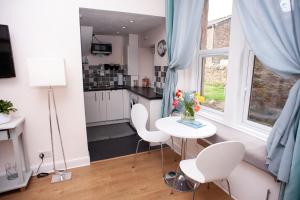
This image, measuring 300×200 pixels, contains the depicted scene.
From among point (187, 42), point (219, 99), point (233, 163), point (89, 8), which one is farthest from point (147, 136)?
point (89, 8)

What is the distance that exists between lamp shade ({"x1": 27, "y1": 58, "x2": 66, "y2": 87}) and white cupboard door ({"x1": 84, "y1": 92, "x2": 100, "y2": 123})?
1.92 m

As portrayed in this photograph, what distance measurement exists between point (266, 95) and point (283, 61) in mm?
553

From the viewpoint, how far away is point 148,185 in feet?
6.93

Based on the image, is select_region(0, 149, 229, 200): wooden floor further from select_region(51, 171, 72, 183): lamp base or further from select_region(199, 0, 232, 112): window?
select_region(199, 0, 232, 112): window

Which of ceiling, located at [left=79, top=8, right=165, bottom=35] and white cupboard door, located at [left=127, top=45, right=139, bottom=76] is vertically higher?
ceiling, located at [left=79, top=8, right=165, bottom=35]

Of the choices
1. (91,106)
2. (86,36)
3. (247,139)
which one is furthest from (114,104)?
(247,139)

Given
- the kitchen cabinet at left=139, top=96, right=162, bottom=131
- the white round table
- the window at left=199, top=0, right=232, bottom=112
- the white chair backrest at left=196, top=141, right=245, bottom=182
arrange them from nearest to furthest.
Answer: the white chair backrest at left=196, top=141, right=245, bottom=182
the white round table
the window at left=199, top=0, right=232, bottom=112
the kitchen cabinet at left=139, top=96, right=162, bottom=131

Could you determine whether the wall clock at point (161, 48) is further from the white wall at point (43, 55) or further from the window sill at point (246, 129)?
the window sill at point (246, 129)

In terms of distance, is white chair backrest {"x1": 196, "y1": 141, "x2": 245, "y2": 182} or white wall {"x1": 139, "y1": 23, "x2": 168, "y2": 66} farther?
white wall {"x1": 139, "y1": 23, "x2": 168, "y2": 66}

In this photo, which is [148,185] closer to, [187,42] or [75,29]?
[187,42]

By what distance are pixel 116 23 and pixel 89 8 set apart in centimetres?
94

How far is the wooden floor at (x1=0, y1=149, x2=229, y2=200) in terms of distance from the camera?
1.94m

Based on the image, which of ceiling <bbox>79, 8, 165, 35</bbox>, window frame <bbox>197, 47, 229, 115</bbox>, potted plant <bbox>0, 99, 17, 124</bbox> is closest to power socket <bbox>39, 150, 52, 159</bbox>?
potted plant <bbox>0, 99, 17, 124</bbox>

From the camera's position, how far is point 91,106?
396cm
